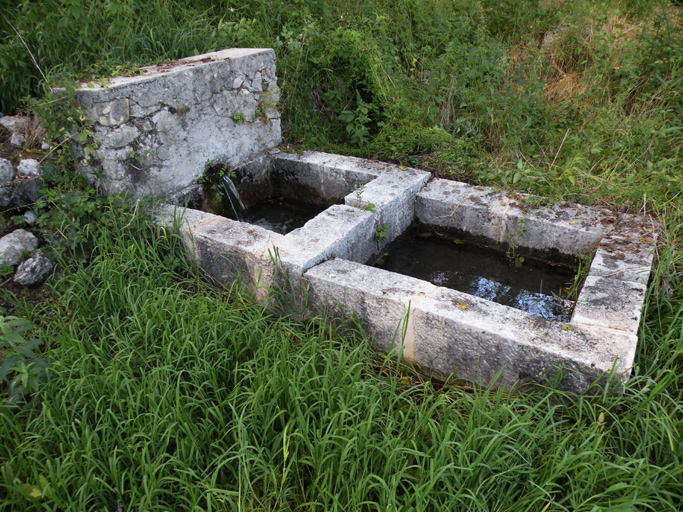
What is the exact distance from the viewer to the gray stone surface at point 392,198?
136 inches

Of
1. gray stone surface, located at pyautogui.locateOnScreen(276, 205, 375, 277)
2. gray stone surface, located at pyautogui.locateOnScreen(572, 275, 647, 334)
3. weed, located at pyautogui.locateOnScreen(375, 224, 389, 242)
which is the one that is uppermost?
gray stone surface, located at pyautogui.locateOnScreen(572, 275, 647, 334)

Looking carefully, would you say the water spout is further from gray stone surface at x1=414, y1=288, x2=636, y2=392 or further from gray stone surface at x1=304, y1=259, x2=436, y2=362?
gray stone surface at x1=414, y1=288, x2=636, y2=392

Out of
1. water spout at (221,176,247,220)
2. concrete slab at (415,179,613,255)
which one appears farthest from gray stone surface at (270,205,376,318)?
water spout at (221,176,247,220)

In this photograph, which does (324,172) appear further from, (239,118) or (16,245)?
(16,245)

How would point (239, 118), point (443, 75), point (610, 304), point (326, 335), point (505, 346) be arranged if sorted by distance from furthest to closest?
point (443, 75), point (239, 118), point (326, 335), point (610, 304), point (505, 346)

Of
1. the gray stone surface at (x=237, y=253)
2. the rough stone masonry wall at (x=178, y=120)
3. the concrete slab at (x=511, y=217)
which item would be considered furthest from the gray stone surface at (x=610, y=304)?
the rough stone masonry wall at (x=178, y=120)

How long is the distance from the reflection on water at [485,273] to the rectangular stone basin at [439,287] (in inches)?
4.8

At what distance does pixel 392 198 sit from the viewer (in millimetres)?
3494

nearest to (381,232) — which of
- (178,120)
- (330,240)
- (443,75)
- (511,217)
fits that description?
(330,240)

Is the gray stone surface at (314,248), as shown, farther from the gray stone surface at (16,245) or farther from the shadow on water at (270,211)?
the gray stone surface at (16,245)

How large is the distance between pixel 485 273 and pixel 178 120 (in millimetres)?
2479

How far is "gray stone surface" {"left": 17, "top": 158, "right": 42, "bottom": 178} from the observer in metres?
3.25

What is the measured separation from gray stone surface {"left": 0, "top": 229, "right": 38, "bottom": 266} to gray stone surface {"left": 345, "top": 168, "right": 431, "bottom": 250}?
2.08m

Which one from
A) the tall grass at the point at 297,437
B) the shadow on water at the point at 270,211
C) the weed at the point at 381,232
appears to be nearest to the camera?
the tall grass at the point at 297,437
